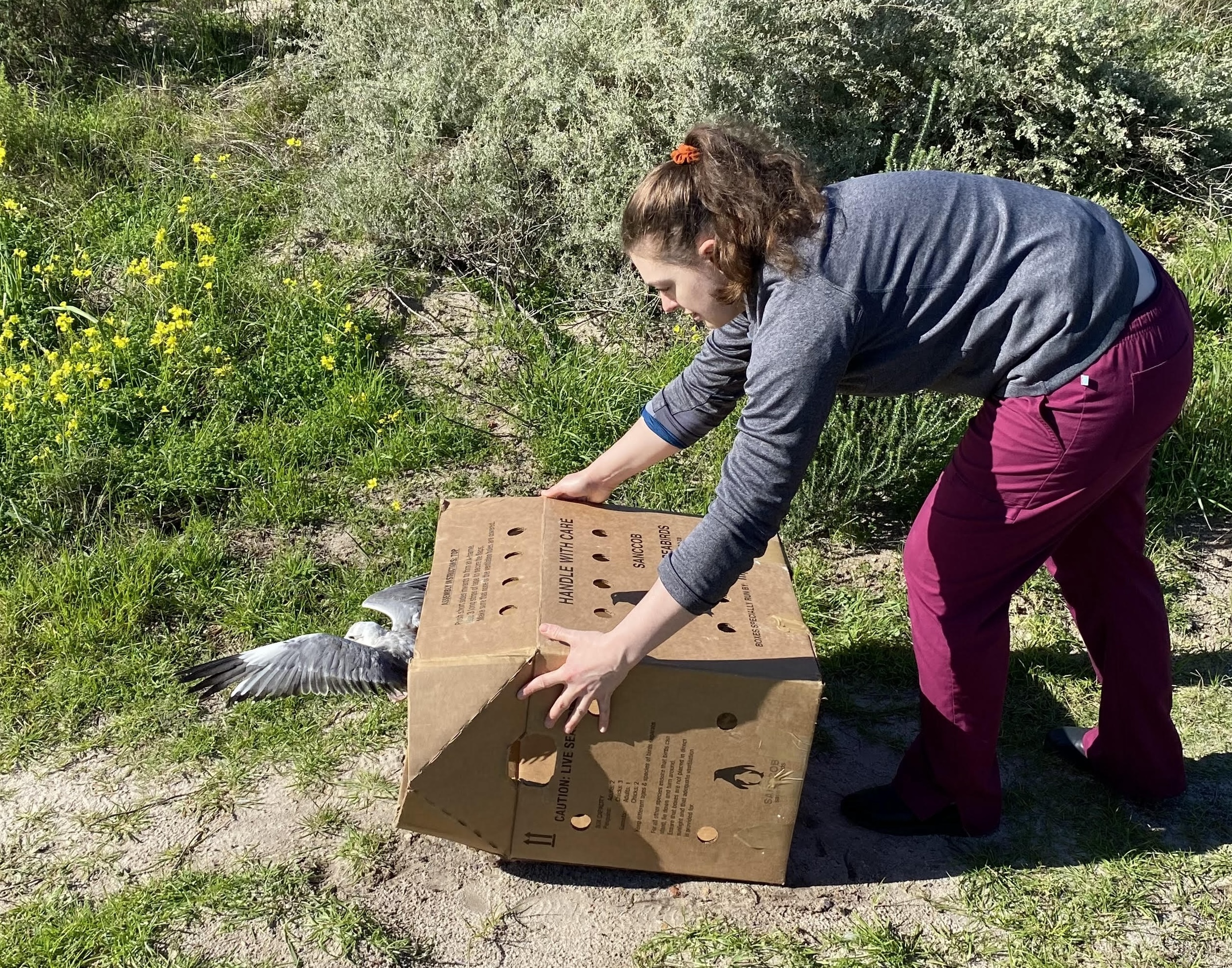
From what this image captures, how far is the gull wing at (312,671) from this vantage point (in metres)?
2.85

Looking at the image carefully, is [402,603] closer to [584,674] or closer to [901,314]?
[584,674]

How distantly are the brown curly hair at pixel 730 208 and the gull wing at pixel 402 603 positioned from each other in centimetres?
131

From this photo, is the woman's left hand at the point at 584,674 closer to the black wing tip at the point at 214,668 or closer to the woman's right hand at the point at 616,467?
the woman's right hand at the point at 616,467

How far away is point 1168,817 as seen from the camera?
278cm

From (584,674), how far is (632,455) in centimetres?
73

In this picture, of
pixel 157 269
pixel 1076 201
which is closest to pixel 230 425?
pixel 157 269

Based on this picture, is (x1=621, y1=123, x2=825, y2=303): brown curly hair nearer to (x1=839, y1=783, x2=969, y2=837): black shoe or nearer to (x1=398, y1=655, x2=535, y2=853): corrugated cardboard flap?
(x1=398, y1=655, x2=535, y2=853): corrugated cardboard flap

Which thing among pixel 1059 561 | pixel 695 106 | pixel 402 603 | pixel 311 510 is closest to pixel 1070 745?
pixel 1059 561

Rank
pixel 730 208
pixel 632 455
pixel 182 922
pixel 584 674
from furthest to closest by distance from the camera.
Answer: pixel 632 455, pixel 182 922, pixel 584 674, pixel 730 208

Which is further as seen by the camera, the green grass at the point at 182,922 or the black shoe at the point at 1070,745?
the black shoe at the point at 1070,745

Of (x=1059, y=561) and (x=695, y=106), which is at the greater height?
(x=695, y=106)

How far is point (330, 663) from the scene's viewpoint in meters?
2.87

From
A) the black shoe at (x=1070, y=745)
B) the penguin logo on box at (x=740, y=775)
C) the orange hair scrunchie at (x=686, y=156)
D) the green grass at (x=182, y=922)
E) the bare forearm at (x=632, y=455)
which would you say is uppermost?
the orange hair scrunchie at (x=686, y=156)

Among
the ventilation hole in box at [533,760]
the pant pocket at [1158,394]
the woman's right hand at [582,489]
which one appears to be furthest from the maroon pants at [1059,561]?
the ventilation hole in box at [533,760]
